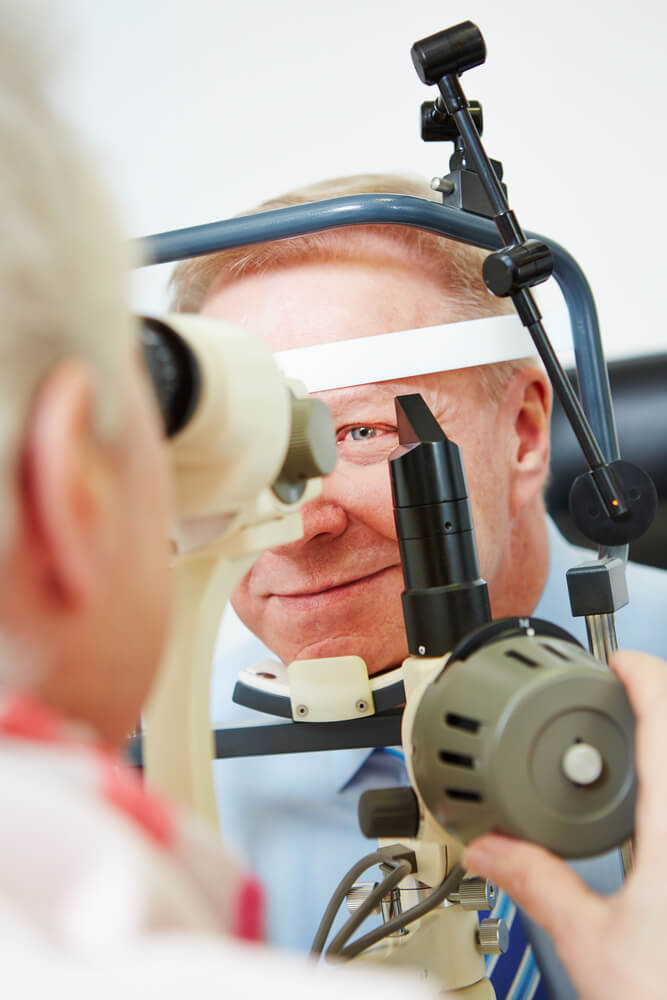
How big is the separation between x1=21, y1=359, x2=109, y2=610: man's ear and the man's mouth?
70 cm

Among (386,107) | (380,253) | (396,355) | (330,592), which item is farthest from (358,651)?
(386,107)

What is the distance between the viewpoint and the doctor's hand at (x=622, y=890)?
1.30ft

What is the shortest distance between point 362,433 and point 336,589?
167mm

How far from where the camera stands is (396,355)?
0.90 meters

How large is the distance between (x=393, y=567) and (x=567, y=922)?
58 cm

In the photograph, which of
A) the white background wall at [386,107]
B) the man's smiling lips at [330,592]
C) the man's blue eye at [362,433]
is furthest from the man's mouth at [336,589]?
the white background wall at [386,107]

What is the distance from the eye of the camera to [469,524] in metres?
0.66

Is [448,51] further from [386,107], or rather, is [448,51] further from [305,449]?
[386,107]

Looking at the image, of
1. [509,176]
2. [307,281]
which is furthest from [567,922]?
[509,176]

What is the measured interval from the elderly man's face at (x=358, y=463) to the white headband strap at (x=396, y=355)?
0.15ft

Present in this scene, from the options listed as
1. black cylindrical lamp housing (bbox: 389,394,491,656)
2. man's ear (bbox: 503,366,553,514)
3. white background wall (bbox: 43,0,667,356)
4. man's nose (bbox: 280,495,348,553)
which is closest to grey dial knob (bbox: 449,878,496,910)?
black cylindrical lamp housing (bbox: 389,394,491,656)

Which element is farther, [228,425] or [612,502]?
[612,502]

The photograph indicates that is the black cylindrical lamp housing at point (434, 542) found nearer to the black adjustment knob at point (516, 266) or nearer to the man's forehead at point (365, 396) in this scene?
the black adjustment knob at point (516, 266)

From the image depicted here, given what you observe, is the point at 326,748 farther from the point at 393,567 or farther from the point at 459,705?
the point at 459,705
